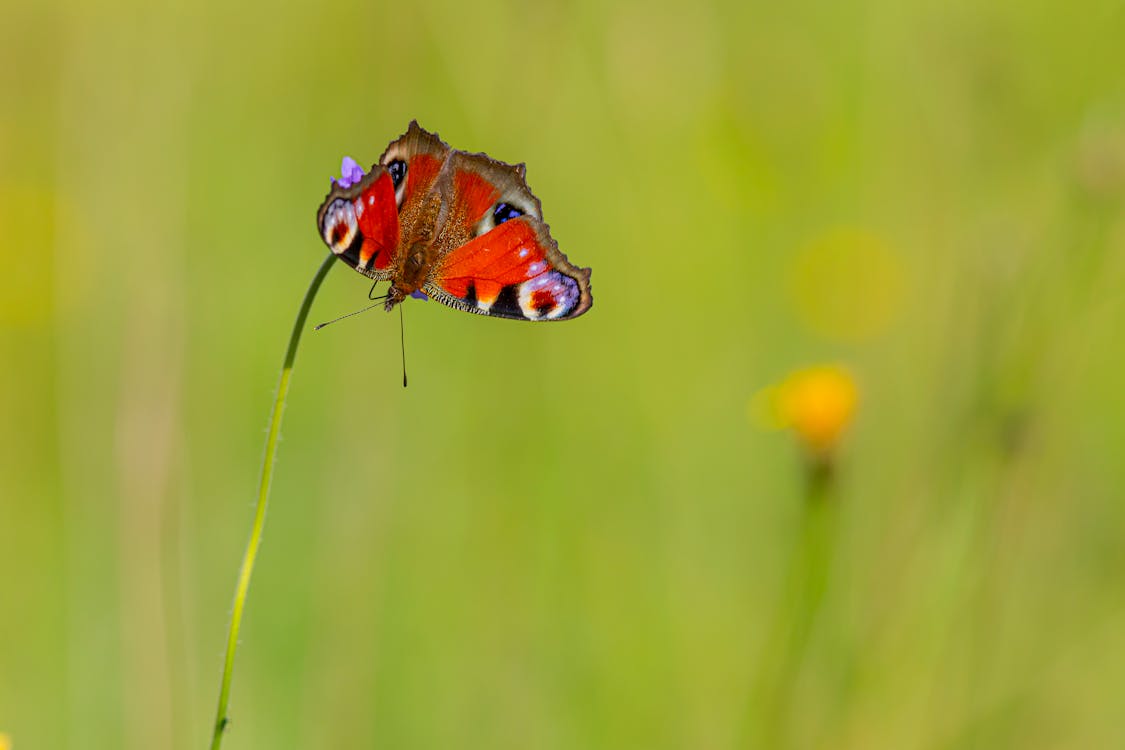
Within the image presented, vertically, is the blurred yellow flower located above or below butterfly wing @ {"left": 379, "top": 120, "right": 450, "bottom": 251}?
below

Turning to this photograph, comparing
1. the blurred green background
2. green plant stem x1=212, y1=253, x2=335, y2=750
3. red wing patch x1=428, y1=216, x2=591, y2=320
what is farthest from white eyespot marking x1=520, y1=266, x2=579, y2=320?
the blurred green background

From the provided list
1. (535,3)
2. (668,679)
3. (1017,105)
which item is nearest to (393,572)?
(668,679)

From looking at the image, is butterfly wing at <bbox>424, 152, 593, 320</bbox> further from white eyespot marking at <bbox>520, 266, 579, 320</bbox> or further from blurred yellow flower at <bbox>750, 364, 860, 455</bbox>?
blurred yellow flower at <bbox>750, 364, 860, 455</bbox>

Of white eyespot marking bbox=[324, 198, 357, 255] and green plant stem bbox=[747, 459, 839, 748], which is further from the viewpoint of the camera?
green plant stem bbox=[747, 459, 839, 748]

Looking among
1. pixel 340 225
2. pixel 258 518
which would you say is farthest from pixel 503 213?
pixel 258 518

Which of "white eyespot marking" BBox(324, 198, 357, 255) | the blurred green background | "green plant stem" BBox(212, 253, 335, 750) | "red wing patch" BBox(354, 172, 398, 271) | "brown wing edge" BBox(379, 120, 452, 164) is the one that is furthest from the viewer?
the blurred green background

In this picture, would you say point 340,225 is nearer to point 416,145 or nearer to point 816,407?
point 416,145

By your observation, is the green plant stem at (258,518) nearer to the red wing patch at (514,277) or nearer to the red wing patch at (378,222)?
the red wing patch at (378,222)
